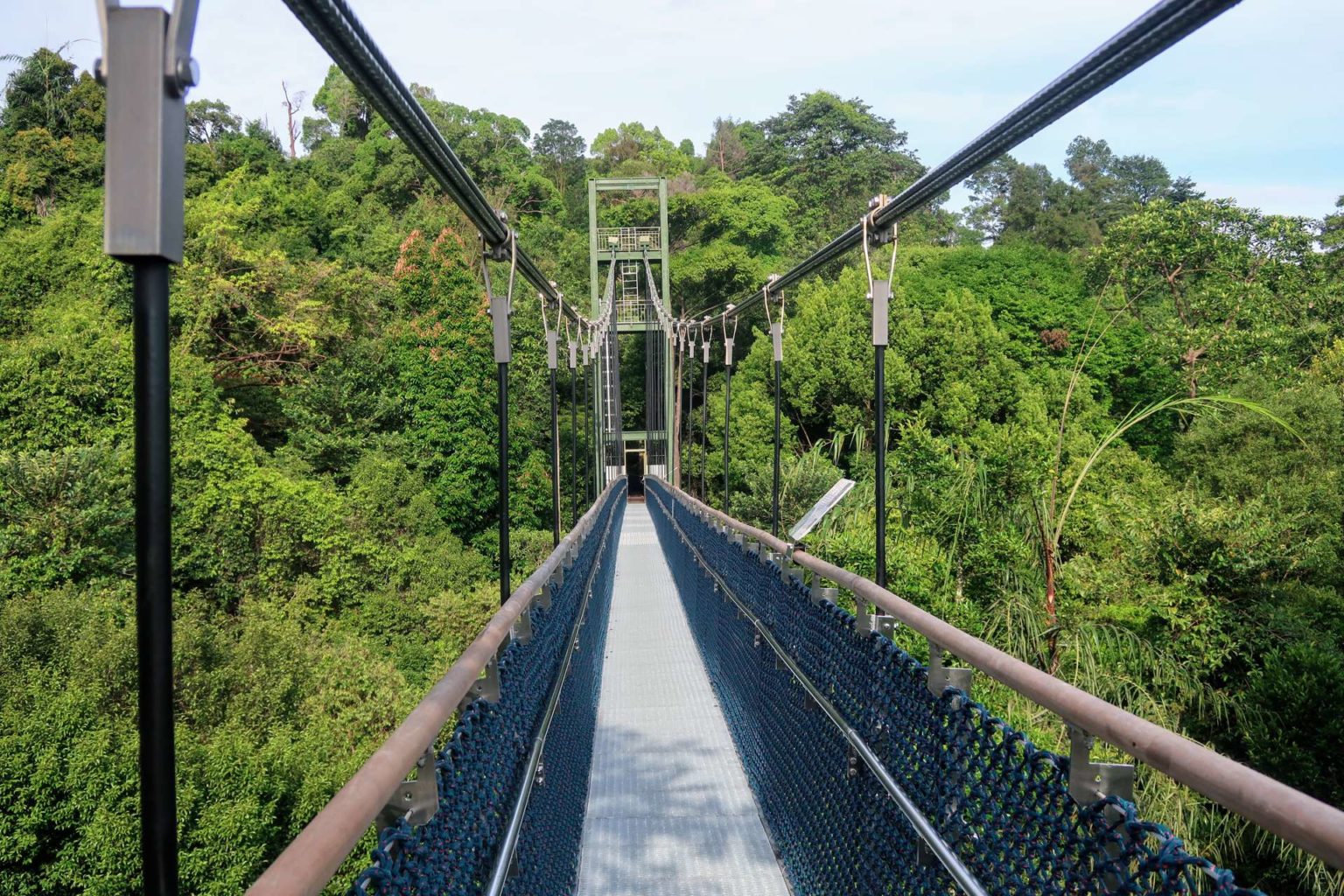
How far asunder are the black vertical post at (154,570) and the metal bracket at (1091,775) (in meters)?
0.83

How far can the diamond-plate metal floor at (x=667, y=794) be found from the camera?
99.7 inches

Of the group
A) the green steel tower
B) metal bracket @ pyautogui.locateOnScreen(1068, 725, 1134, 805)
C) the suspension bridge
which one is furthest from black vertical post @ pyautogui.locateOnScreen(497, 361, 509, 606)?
the green steel tower

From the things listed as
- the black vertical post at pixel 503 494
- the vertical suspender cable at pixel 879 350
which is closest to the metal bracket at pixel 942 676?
the vertical suspender cable at pixel 879 350

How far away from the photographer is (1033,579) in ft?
28.2

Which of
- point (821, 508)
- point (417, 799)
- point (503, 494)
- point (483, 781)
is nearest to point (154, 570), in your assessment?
point (417, 799)

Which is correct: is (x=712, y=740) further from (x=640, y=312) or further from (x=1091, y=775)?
→ (x=640, y=312)

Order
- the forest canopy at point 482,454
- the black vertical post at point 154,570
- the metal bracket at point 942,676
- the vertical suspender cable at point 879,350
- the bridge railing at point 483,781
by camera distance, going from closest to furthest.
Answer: the black vertical post at point 154,570
the bridge railing at point 483,781
the metal bracket at point 942,676
the vertical suspender cable at point 879,350
the forest canopy at point 482,454

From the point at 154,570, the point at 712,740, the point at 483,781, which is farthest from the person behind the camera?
the point at 712,740

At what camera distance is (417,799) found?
1156 mm

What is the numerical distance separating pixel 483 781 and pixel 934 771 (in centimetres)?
66

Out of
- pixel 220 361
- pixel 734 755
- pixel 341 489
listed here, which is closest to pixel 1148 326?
pixel 341 489

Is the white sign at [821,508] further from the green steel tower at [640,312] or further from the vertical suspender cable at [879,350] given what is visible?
the green steel tower at [640,312]

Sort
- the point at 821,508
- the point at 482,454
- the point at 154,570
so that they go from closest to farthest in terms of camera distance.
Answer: the point at 154,570 → the point at 821,508 → the point at 482,454

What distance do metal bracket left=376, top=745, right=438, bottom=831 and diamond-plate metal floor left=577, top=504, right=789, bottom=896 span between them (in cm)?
140
